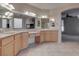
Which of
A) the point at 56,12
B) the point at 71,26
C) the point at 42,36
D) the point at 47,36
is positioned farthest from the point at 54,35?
the point at 71,26

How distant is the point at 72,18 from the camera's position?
16172 mm

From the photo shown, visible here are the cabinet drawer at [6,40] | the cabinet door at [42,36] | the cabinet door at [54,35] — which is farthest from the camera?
the cabinet door at [54,35]

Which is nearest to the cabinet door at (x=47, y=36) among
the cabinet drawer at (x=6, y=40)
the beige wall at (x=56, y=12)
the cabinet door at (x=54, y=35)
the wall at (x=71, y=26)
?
the cabinet door at (x=54, y=35)

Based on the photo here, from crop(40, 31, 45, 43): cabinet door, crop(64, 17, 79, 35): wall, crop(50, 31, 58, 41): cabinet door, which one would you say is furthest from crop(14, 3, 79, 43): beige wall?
crop(64, 17, 79, 35): wall

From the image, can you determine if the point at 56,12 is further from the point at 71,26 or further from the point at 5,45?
the point at 71,26

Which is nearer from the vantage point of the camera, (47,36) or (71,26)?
(47,36)

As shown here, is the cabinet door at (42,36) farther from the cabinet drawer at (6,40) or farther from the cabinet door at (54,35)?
the cabinet drawer at (6,40)

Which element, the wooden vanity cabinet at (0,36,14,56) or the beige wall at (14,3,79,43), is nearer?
the wooden vanity cabinet at (0,36,14,56)

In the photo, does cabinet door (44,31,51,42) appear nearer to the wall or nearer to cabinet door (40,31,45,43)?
cabinet door (40,31,45,43)

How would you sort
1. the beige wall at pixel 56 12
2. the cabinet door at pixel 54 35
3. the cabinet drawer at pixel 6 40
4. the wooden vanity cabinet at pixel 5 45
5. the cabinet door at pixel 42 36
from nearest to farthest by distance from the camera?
1. the wooden vanity cabinet at pixel 5 45
2. the cabinet drawer at pixel 6 40
3. the beige wall at pixel 56 12
4. the cabinet door at pixel 42 36
5. the cabinet door at pixel 54 35

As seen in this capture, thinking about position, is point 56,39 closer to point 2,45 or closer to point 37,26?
point 37,26

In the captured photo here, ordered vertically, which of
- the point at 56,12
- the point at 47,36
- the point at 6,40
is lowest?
the point at 47,36

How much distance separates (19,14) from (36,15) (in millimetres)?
1419

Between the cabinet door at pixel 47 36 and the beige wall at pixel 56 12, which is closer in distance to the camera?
the beige wall at pixel 56 12
